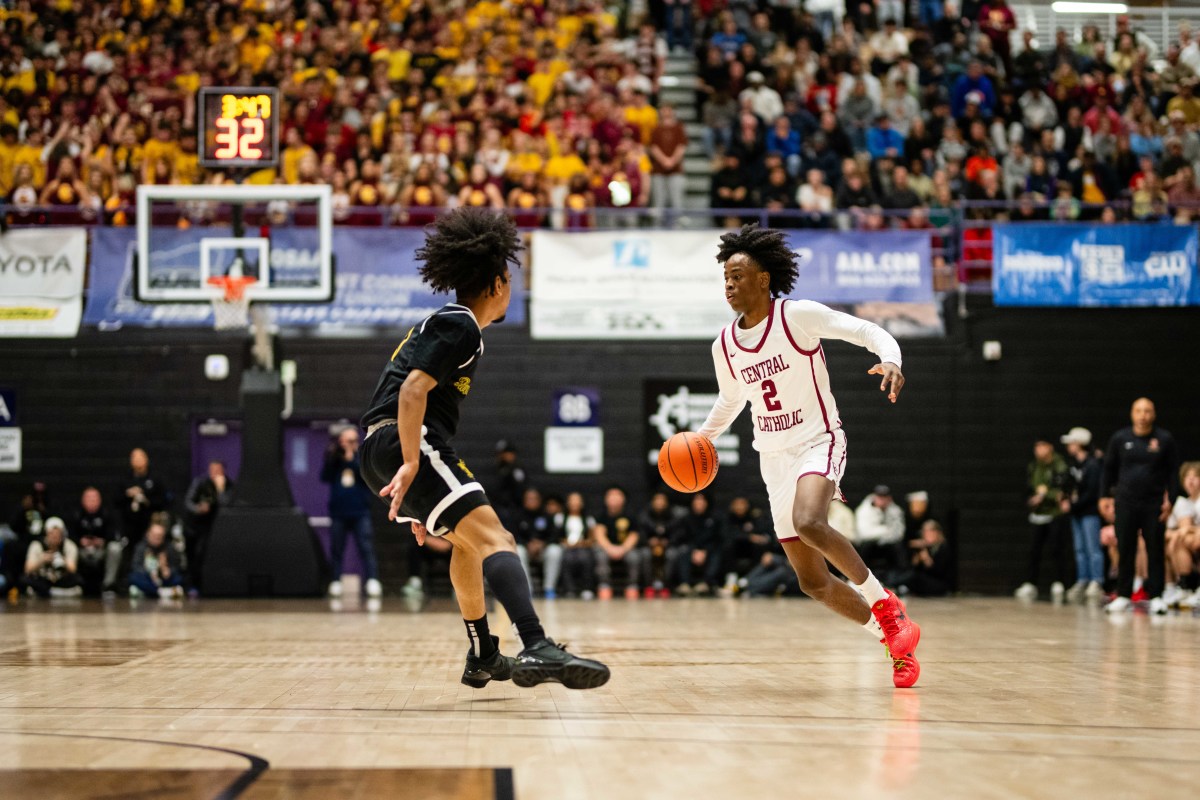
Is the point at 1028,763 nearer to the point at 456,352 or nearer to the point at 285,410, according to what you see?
the point at 456,352

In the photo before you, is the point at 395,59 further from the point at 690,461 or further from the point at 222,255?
the point at 690,461

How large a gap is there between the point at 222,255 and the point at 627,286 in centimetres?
476

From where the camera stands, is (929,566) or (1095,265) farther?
(1095,265)

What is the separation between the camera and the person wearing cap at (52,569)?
1527 cm

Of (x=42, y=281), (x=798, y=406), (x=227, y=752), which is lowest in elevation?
(x=227, y=752)

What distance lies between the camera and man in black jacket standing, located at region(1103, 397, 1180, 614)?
12.4 m

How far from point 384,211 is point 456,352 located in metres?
11.3

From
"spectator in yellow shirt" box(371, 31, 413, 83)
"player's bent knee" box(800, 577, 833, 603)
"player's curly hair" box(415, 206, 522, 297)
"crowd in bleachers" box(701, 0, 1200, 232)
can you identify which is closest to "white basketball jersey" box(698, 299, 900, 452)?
"player's bent knee" box(800, 577, 833, 603)

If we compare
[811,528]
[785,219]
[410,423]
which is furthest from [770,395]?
[785,219]

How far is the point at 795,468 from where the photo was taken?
6.56 meters

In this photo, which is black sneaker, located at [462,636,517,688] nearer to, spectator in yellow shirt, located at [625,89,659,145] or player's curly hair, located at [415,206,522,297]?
player's curly hair, located at [415,206,522,297]

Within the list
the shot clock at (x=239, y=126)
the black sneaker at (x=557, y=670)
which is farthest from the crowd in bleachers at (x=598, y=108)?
the black sneaker at (x=557, y=670)

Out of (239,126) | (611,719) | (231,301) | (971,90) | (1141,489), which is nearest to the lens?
(611,719)

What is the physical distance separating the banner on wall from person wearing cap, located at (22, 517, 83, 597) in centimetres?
578
